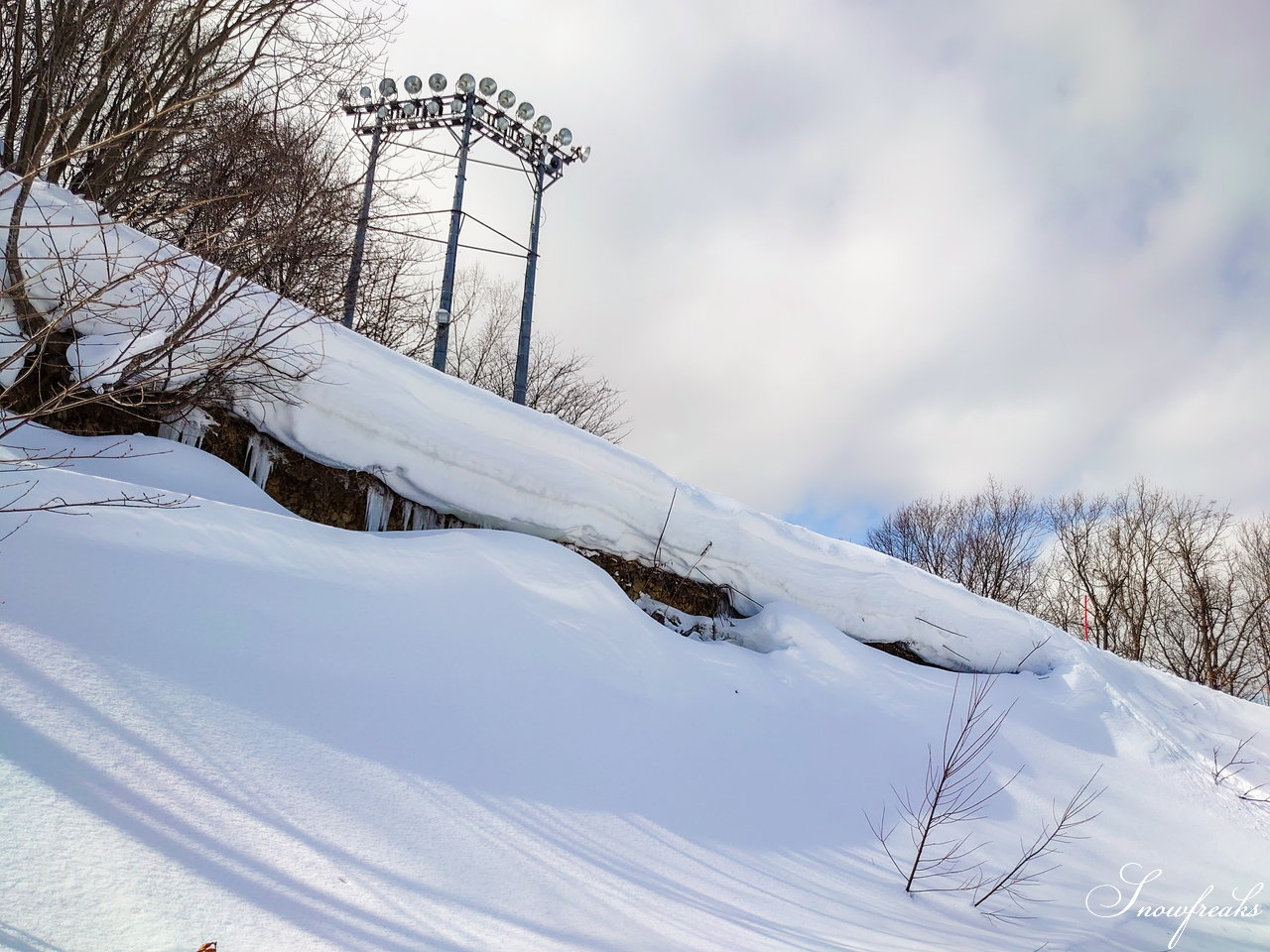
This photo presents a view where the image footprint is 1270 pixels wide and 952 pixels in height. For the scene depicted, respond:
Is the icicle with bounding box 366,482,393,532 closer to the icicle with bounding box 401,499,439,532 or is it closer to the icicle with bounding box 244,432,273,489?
the icicle with bounding box 401,499,439,532

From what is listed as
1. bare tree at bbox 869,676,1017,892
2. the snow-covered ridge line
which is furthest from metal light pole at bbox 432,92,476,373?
bare tree at bbox 869,676,1017,892

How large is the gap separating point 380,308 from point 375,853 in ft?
36.9

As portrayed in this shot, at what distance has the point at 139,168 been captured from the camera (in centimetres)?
647

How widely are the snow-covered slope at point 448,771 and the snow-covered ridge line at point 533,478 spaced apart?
657mm

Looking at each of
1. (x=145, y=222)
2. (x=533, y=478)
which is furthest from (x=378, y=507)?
(x=145, y=222)

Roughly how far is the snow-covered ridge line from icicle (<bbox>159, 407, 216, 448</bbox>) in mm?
210

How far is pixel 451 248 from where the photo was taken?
1036 cm

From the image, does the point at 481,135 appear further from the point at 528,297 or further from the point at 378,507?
the point at 378,507

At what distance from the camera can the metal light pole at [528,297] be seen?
11305 mm

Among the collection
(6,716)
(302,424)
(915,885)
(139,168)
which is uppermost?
(139,168)

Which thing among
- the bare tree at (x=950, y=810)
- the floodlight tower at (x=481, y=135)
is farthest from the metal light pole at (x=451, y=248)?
the bare tree at (x=950, y=810)

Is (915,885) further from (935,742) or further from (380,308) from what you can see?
(380,308)

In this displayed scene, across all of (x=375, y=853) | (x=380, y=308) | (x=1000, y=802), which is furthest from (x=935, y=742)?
(x=380, y=308)

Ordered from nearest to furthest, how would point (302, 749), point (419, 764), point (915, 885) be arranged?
point (302, 749), point (419, 764), point (915, 885)
